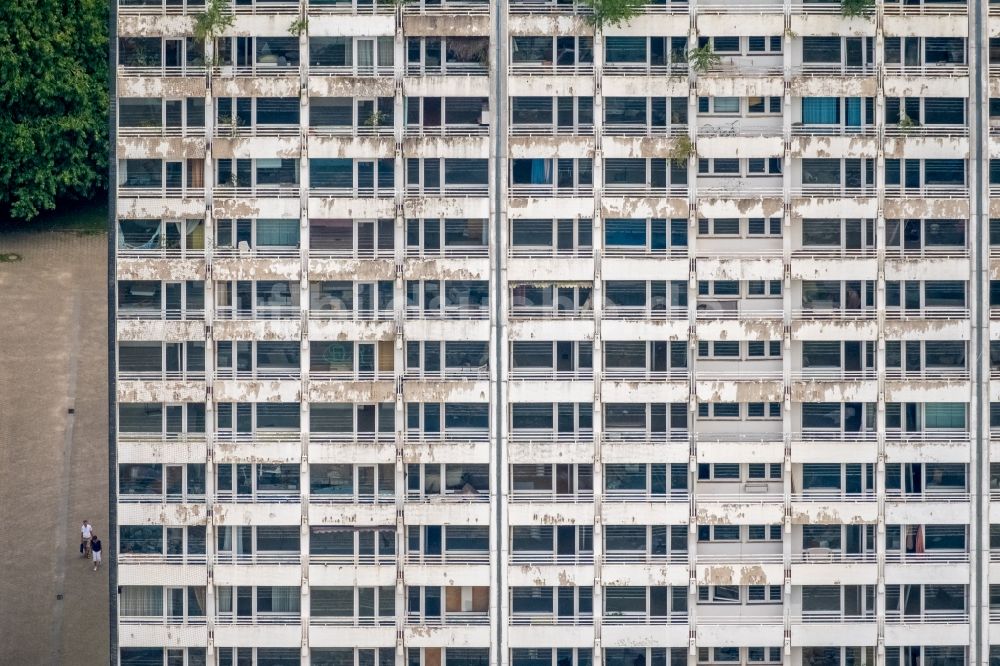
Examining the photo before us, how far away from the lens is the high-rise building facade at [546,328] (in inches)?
3644

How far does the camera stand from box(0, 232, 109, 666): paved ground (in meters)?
101

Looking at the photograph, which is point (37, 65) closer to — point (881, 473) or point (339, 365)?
point (339, 365)

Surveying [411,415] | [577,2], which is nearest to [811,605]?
[411,415]

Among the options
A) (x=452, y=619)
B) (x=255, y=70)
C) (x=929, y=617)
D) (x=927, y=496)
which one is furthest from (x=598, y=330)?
(x=929, y=617)

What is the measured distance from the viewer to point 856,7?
303ft

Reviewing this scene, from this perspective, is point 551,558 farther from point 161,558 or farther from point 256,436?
point 161,558

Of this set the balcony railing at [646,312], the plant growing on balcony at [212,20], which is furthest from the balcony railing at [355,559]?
the plant growing on balcony at [212,20]

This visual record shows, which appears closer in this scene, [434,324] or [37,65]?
[434,324]

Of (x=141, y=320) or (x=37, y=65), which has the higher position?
(x=37, y=65)

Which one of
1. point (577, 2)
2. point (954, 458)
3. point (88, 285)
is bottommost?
Result: point (954, 458)

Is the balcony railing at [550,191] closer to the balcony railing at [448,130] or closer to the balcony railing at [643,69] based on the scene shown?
the balcony railing at [448,130]

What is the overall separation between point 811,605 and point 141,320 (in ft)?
94.2

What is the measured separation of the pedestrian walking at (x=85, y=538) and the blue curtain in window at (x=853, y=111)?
37151mm

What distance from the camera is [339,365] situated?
93188mm
